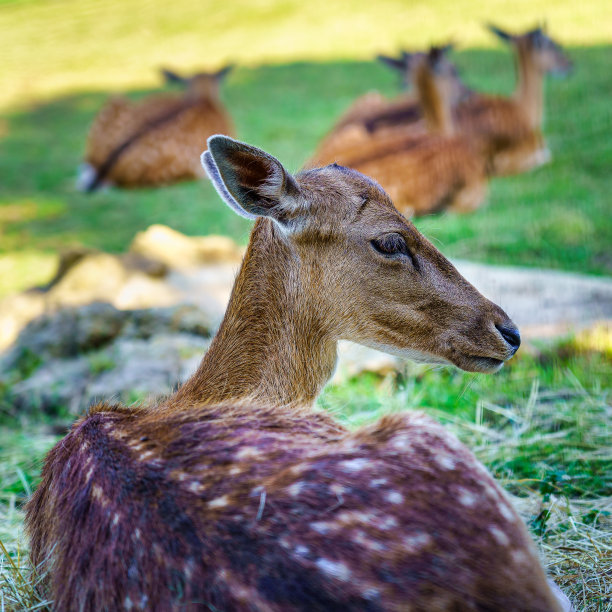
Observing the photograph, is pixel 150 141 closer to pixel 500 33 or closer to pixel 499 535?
pixel 500 33

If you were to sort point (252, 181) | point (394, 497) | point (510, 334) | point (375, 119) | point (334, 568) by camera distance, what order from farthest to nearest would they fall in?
point (375, 119)
point (510, 334)
point (252, 181)
point (394, 497)
point (334, 568)

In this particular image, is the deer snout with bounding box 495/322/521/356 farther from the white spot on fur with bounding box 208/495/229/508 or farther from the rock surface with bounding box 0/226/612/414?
the white spot on fur with bounding box 208/495/229/508

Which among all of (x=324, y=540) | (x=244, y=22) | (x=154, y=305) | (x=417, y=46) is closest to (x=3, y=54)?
(x=244, y=22)

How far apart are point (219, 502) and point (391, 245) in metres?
1.55

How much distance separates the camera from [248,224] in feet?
30.7

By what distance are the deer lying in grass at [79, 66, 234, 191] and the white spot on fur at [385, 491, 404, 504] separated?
10170 mm

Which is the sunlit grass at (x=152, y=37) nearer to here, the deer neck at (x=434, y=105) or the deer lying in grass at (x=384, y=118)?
the deer lying in grass at (x=384, y=118)

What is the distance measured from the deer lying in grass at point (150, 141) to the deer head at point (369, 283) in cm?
859

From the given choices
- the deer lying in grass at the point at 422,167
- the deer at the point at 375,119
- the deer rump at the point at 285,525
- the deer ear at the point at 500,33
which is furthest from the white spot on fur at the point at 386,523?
the deer ear at the point at 500,33

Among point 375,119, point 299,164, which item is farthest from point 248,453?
point 375,119

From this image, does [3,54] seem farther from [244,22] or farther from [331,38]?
[331,38]

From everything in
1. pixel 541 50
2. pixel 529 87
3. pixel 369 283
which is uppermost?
A: pixel 541 50

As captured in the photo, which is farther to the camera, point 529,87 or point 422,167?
point 529,87

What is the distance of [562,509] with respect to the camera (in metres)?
3.50
